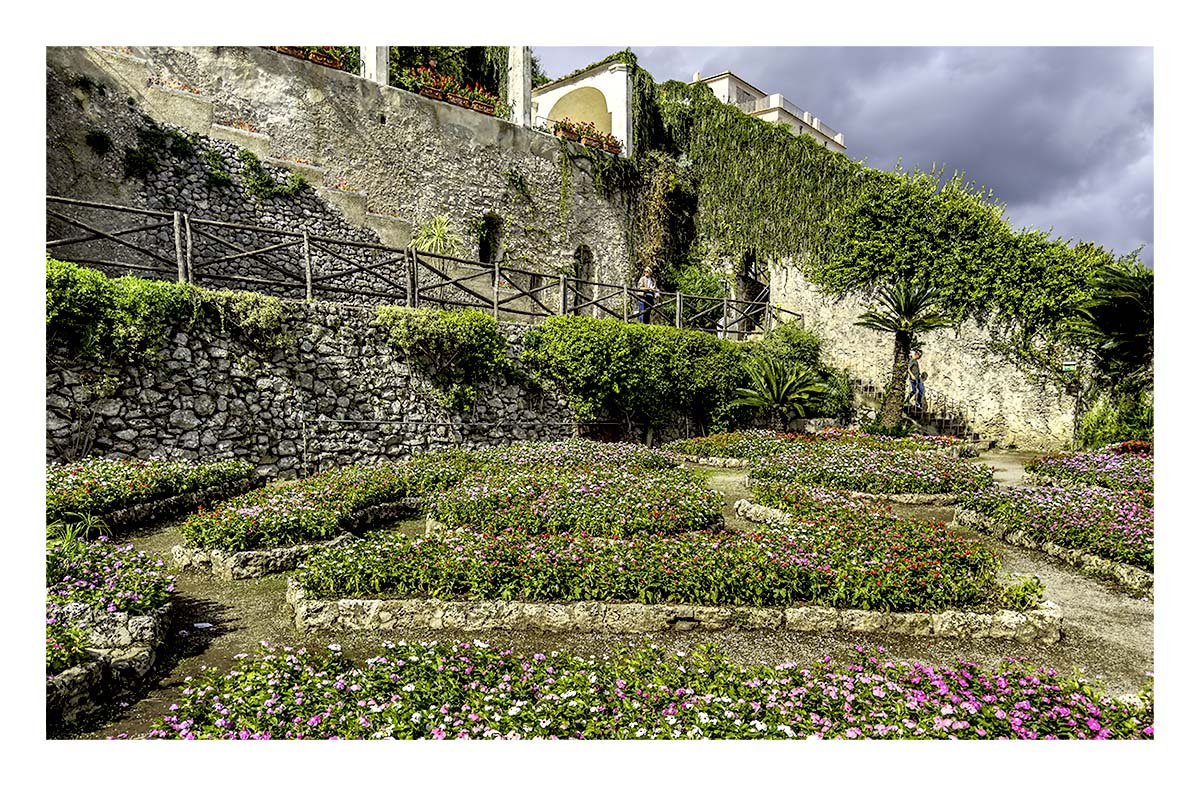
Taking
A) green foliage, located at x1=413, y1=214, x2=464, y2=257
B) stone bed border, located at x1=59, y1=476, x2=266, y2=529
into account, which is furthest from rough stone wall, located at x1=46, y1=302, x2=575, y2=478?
green foliage, located at x1=413, y1=214, x2=464, y2=257

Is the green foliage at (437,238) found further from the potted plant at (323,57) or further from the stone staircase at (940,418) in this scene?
the stone staircase at (940,418)

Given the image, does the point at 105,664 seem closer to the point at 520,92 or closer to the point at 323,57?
the point at 323,57

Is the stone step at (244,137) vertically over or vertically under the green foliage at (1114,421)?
over

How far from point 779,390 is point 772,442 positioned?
3.10 meters

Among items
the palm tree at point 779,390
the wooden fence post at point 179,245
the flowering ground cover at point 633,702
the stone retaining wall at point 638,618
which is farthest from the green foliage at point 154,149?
the flowering ground cover at point 633,702

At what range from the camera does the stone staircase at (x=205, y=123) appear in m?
13.9

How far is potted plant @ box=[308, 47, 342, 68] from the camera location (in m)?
16.4

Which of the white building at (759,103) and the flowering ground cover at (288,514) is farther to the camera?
the white building at (759,103)

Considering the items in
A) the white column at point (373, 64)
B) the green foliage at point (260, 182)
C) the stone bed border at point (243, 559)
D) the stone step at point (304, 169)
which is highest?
the white column at point (373, 64)

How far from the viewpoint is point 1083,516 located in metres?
7.10

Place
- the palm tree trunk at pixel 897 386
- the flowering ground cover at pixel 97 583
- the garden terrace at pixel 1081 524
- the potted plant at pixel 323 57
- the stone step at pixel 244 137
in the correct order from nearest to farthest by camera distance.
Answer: the flowering ground cover at pixel 97 583
the garden terrace at pixel 1081 524
the stone step at pixel 244 137
the palm tree trunk at pixel 897 386
the potted plant at pixel 323 57

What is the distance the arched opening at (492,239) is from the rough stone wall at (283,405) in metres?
7.14

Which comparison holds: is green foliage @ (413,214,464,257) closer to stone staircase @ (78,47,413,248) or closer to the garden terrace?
stone staircase @ (78,47,413,248)
